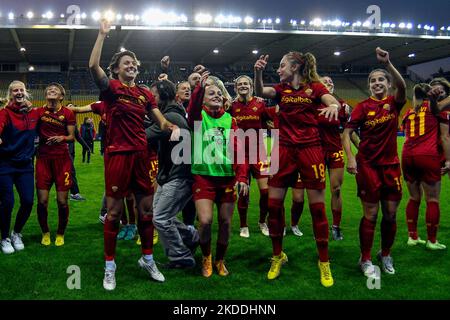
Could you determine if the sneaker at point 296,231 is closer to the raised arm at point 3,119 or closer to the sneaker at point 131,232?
the sneaker at point 131,232

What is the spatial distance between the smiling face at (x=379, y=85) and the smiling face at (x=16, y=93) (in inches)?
165

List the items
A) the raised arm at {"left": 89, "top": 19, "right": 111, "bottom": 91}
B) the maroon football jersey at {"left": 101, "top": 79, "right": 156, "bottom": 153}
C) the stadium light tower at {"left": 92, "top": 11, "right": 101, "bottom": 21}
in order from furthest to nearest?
the stadium light tower at {"left": 92, "top": 11, "right": 101, "bottom": 21}, the maroon football jersey at {"left": 101, "top": 79, "right": 156, "bottom": 153}, the raised arm at {"left": 89, "top": 19, "right": 111, "bottom": 91}

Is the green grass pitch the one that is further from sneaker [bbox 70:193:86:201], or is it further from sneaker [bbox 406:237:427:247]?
sneaker [bbox 70:193:86:201]

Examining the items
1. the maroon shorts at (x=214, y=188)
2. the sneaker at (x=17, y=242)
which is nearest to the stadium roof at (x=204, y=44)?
the sneaker at (x=17, y=242)

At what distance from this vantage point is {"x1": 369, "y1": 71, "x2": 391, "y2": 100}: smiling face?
4527mm

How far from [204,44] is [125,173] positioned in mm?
31770

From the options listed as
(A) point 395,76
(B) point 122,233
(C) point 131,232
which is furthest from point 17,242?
(A) point 395,76

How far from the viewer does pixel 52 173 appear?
564 cm

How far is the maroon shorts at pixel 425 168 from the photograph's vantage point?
545cm

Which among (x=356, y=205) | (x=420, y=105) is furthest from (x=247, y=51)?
(x=420, y=105)

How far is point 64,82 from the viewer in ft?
122

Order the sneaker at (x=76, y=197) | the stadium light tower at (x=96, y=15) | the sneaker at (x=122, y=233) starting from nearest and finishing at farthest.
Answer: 1. the sneaker at (x=122, y=233)
2. the sneaker at (x=76, y=197)
3. the stadium light tower at (x=96, y=15)

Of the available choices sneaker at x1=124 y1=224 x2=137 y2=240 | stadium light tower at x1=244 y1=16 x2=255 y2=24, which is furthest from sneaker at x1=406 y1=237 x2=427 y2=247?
stadium light tower at x1=244 y1=16 x2=255 y2=24

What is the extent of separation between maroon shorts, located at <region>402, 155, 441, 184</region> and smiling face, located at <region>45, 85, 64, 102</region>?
4692 mm
